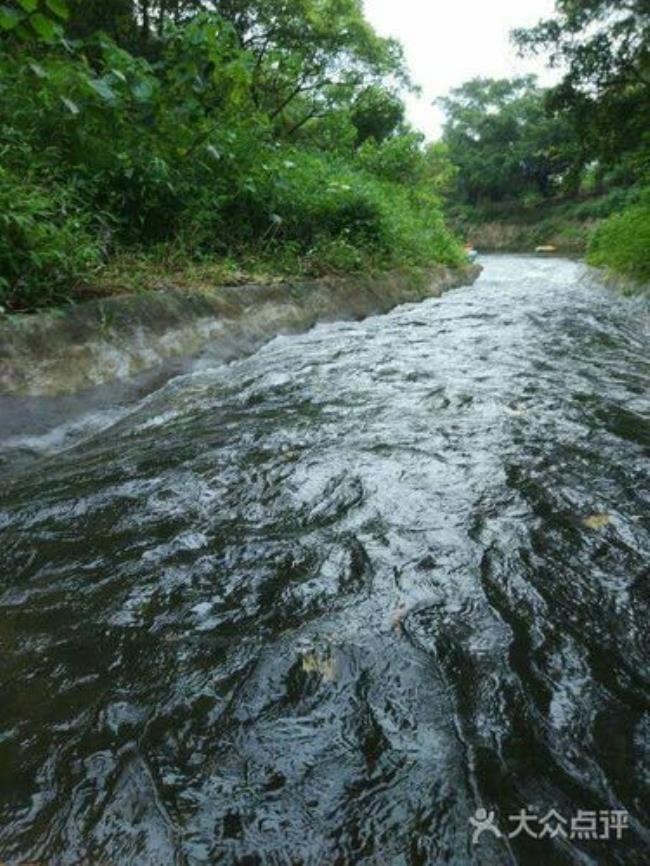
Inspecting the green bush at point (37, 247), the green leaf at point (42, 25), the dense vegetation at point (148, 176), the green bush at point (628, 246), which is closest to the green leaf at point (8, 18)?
the dense vegetation at point (148, 176)

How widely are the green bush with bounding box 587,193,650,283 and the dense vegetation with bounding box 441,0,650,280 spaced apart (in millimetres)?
25

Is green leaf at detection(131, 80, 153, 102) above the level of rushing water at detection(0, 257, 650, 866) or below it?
above

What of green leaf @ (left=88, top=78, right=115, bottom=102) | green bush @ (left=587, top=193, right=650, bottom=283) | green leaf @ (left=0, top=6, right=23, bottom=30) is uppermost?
green leaf @ (left=0, top=6, right=23, bottom=30)

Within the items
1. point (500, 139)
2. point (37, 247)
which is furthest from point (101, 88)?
point (500, 139)

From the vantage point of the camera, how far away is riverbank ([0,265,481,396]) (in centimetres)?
380

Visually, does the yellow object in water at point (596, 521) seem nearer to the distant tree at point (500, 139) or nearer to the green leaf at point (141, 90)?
the green leaf at point (141, 90)

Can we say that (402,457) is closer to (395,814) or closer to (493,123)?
(395,814)

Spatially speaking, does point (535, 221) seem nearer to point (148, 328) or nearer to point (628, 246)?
point (628, 246)

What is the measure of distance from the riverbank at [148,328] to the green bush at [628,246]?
4.85 m

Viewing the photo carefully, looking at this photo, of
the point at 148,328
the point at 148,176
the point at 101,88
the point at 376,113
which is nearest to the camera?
the point at 101,88

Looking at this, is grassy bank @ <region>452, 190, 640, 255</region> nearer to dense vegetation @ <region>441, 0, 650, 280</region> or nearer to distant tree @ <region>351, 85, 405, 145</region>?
dense vegetation @ <region>441, 0, 650, 280</region>

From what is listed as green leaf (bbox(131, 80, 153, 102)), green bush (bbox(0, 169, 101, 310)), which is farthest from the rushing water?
green leaf (bbox(131, 80, 153, 102))

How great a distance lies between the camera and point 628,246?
998cm

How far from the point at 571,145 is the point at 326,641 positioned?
1632 cm
